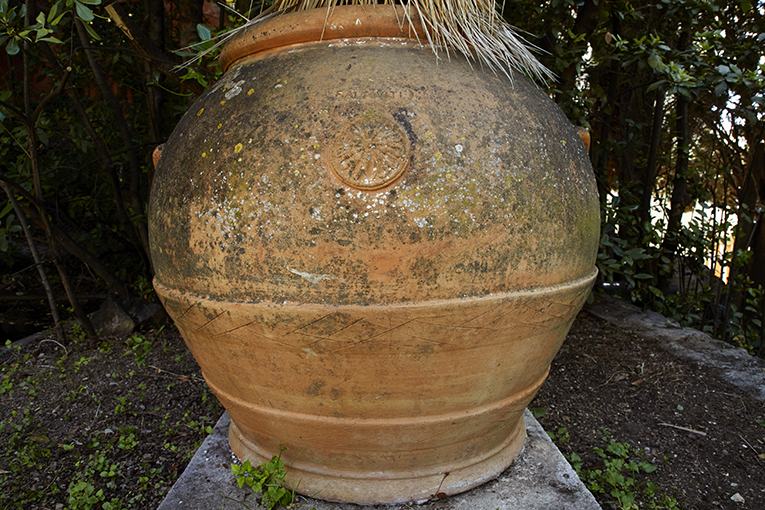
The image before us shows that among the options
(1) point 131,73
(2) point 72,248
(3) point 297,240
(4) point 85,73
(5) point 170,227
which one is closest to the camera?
(3) point 297,240

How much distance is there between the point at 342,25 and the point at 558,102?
6.47ft

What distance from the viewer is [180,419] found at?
238 cm

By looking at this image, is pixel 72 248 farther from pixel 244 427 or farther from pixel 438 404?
pixel 438 404

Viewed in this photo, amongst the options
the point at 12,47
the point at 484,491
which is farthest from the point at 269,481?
the point at 12,47

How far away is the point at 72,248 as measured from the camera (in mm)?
3051

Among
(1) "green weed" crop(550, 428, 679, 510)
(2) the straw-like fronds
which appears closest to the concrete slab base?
(1) "green weed" crop(550, 428, 679, 510)

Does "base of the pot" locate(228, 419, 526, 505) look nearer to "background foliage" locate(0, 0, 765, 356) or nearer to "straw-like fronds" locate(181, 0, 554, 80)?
"straw-like fronds" locate(181, 0, 554, 80)

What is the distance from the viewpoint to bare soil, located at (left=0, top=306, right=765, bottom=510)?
6.41ft

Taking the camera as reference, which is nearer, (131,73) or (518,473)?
(518,473)

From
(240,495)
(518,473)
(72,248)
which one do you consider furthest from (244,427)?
(72,248)

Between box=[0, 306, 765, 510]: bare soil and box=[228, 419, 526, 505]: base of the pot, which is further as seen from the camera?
box=[0, 306, 765, 510]: bare soil

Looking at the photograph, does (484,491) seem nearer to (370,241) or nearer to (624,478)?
(624,478)

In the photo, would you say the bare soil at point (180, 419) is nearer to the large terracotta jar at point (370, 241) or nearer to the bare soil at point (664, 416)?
the bare soil at point (664, 416)

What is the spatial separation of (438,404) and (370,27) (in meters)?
1.03
